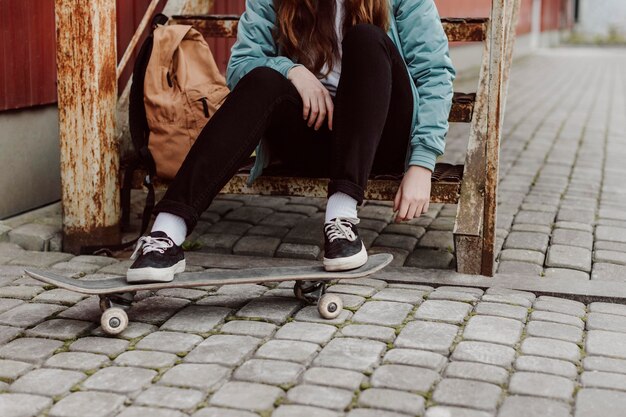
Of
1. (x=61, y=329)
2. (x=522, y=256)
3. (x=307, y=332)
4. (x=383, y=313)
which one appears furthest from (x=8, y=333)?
(x=522, y=256)

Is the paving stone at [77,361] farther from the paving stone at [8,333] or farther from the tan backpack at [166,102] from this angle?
the tan backpack at [166,102]

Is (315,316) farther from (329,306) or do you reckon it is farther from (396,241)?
(396,241)

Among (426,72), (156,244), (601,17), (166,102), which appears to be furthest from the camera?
(601,17)

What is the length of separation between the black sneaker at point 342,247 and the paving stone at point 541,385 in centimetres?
68

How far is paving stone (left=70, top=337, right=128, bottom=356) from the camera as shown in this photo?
289 centimetres

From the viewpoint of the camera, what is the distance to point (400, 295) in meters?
3.48

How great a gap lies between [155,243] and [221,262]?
0.85 meters

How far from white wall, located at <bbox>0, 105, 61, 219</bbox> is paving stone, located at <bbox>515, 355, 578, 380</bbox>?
2.58 meters

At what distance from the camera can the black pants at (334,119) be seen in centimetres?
315

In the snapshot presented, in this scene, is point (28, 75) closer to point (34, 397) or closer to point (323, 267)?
point (323, 267)

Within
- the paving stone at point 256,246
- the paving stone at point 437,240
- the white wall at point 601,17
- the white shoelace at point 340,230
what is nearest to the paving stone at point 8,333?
the white shoelace at point 340,230

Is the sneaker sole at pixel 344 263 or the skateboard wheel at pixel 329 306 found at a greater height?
the sneaker sole at pixel 344 263

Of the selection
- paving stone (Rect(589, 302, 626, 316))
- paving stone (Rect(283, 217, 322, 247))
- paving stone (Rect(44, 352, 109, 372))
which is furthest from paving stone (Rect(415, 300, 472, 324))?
paving stone (Rect(44, 352, 109, 372))

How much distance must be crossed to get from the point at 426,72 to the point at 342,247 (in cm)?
78
